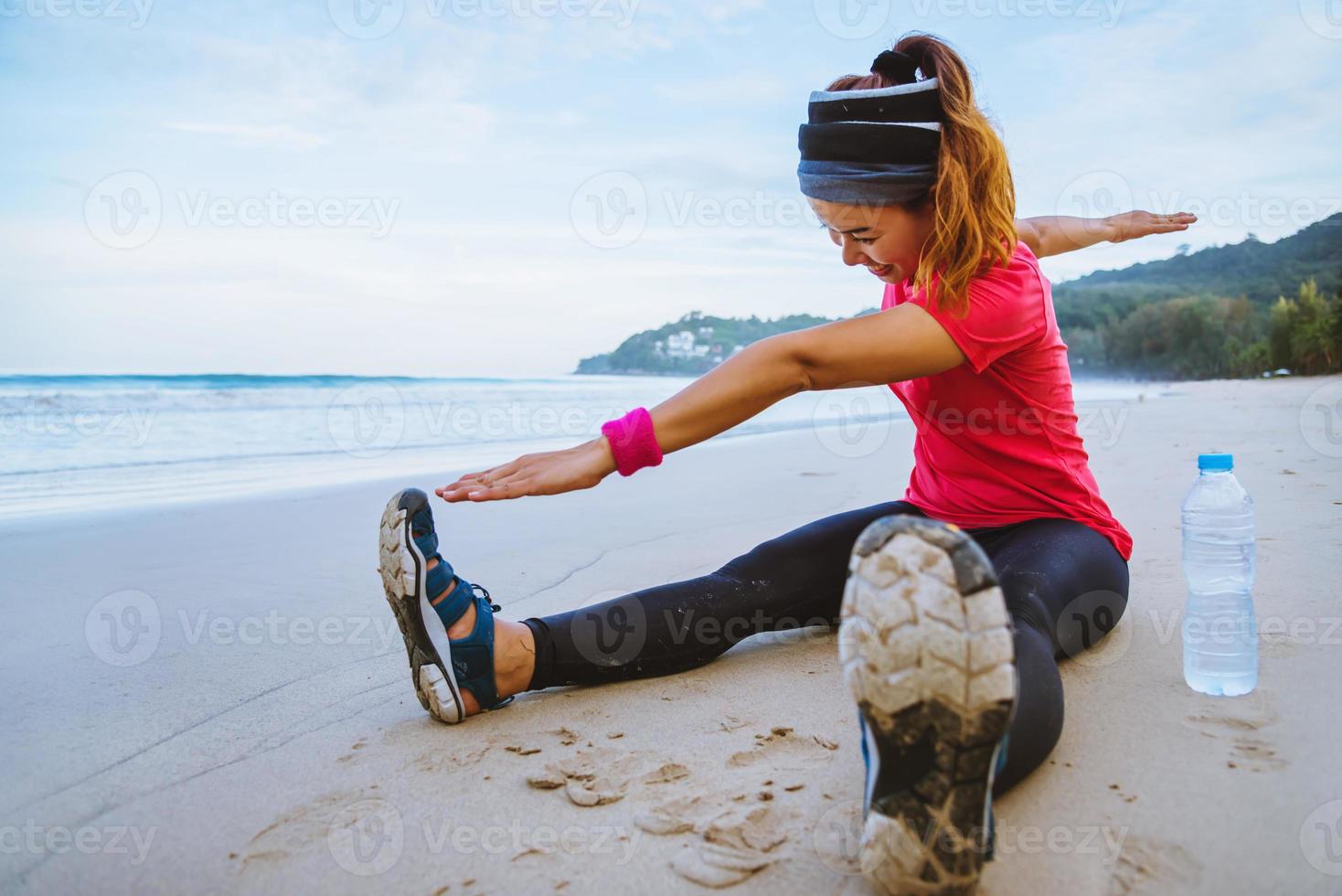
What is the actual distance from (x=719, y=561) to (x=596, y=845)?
2.06 metres

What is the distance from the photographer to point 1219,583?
2.29 m

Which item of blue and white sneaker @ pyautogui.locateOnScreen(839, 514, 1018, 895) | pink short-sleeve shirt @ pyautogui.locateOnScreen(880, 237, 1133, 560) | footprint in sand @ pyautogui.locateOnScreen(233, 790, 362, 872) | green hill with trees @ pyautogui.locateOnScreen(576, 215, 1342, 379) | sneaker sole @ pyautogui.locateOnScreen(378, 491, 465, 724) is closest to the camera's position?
blue and white sneaker @ pyautogui.locateOnScreen(839, 514, 1018, 895)

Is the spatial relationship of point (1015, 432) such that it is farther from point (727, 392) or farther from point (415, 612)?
point (415, 612)

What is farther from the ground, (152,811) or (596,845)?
(152,811)

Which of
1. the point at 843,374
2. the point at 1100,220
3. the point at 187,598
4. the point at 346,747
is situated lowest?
the point at 346,747

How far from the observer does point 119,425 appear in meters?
10.4

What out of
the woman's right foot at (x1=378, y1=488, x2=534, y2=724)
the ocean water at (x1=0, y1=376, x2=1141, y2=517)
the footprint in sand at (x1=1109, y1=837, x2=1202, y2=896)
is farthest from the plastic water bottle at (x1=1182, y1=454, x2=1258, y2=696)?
the ocean water at (x1=0, y1=376, x2=1141, y2=517)

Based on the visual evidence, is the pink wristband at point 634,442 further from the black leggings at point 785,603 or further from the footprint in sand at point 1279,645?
the footprint in sand at point 1279,645

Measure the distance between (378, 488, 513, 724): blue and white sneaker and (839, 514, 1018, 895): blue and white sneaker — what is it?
97 cm

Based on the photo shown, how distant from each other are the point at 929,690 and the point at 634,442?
29.4 inches

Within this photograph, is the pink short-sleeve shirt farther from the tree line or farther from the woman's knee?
the tree line

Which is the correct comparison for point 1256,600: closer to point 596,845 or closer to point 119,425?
point 596,845

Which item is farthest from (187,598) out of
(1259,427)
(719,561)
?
(1259,427)

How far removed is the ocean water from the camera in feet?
19.4
